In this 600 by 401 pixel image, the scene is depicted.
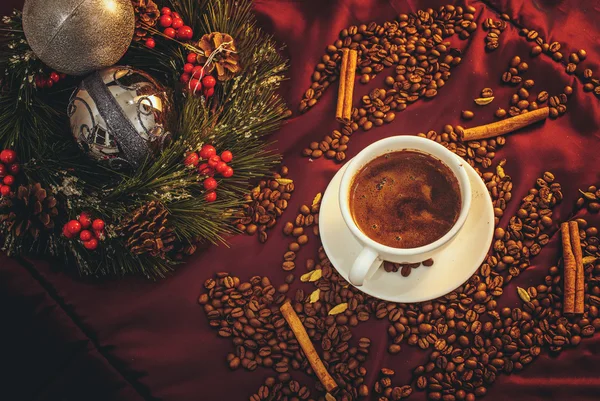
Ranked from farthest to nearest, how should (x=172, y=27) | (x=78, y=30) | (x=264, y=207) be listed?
(x=264, y=207) < (x=172, y=27) < (x=78, y=30)

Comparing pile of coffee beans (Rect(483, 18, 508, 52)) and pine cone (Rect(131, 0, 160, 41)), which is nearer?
pine cone (Rect(131, 0, 160, 41))

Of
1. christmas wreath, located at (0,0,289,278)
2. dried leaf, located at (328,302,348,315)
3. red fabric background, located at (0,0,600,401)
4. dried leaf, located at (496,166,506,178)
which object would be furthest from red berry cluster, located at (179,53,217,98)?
dried leaf, located at (496,166,506,178)

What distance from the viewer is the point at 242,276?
1389mm

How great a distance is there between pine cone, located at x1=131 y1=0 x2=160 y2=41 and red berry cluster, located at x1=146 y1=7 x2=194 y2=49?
0.06ft

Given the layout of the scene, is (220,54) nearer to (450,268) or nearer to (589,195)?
(450,268)

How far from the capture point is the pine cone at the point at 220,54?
1268mm

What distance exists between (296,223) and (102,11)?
648mm

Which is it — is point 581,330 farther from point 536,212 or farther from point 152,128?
point 152,128

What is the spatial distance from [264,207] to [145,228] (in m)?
0.32

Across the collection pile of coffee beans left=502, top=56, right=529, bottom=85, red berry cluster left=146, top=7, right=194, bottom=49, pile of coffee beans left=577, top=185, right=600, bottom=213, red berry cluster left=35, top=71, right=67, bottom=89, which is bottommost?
pile of coffee beans left=577, top=185, right=600, bottom=213

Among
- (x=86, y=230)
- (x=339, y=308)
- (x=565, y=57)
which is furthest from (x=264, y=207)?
(x=565, y=57)

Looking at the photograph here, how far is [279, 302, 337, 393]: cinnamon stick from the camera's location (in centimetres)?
128

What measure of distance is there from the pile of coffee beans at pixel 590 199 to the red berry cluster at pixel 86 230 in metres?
1.11

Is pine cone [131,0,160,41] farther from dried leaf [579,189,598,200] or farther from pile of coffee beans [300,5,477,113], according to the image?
dried leaf [579,189,598,200]
